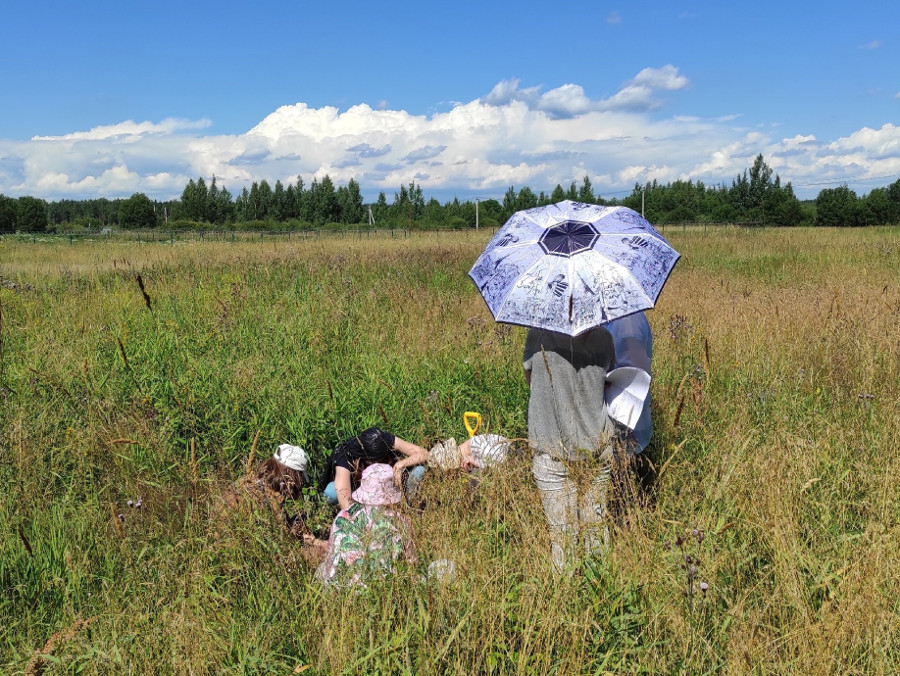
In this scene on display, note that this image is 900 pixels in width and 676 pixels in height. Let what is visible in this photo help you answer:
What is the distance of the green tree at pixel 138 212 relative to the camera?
315ft

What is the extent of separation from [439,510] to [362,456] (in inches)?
40.3

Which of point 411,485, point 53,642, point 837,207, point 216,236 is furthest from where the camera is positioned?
point 837,207

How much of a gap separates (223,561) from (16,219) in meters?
117

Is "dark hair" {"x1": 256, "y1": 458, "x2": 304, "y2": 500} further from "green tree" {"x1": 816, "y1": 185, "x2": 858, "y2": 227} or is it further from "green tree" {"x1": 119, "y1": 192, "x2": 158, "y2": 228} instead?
"green tree" {"x1": 119, "y1": 192, "x2": 158, "y2": 228}

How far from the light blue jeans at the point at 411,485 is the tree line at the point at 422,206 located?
61.5 m

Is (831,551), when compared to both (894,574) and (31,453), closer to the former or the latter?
(894,574)

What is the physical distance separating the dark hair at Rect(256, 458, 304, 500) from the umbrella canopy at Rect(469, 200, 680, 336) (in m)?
1.50

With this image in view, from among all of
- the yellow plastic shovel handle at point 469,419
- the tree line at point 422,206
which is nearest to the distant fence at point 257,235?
the tree line at point 422,206

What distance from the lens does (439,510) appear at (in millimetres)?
2615

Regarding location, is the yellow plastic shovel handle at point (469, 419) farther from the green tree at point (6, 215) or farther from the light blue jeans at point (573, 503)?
the green tree at point (6, 215)

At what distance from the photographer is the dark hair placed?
10.8 ft

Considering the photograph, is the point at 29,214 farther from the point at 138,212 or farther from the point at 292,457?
the point at 292,457

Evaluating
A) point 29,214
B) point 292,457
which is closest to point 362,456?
point 292,457

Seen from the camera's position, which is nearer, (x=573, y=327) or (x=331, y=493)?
(x=573, y=327)
